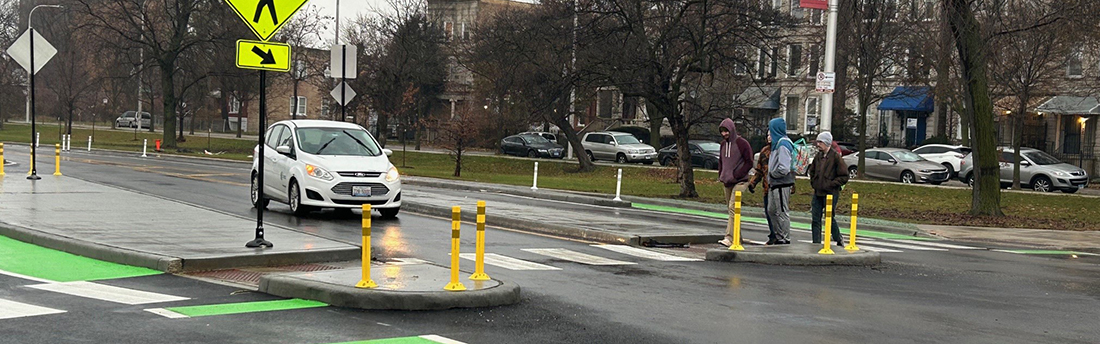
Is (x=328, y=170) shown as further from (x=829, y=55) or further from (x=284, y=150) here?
(x=829, y=55)

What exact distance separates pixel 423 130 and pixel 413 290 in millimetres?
69001

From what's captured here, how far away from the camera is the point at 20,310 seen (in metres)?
8.27

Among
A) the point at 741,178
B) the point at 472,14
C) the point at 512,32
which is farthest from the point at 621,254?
the point at 472,14

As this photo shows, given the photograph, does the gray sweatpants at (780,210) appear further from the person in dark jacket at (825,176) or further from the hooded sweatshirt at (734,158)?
the hooded sweatshirt at (734,158)

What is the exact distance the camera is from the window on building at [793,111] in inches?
2603

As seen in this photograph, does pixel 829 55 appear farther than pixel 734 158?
Yes

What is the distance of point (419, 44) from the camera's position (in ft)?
203

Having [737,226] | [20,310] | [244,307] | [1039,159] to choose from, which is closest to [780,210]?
[737,226]

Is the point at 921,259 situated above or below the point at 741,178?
below

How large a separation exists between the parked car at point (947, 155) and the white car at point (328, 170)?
95.3ft

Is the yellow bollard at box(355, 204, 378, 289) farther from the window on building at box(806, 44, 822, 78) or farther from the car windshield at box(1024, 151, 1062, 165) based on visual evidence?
the window on building at box(806, 44, 822, 78)

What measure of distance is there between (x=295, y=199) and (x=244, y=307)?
9.03m

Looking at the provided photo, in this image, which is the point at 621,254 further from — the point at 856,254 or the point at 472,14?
the point at 472,14

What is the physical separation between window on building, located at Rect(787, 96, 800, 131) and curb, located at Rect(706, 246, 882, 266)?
54.0 meters
